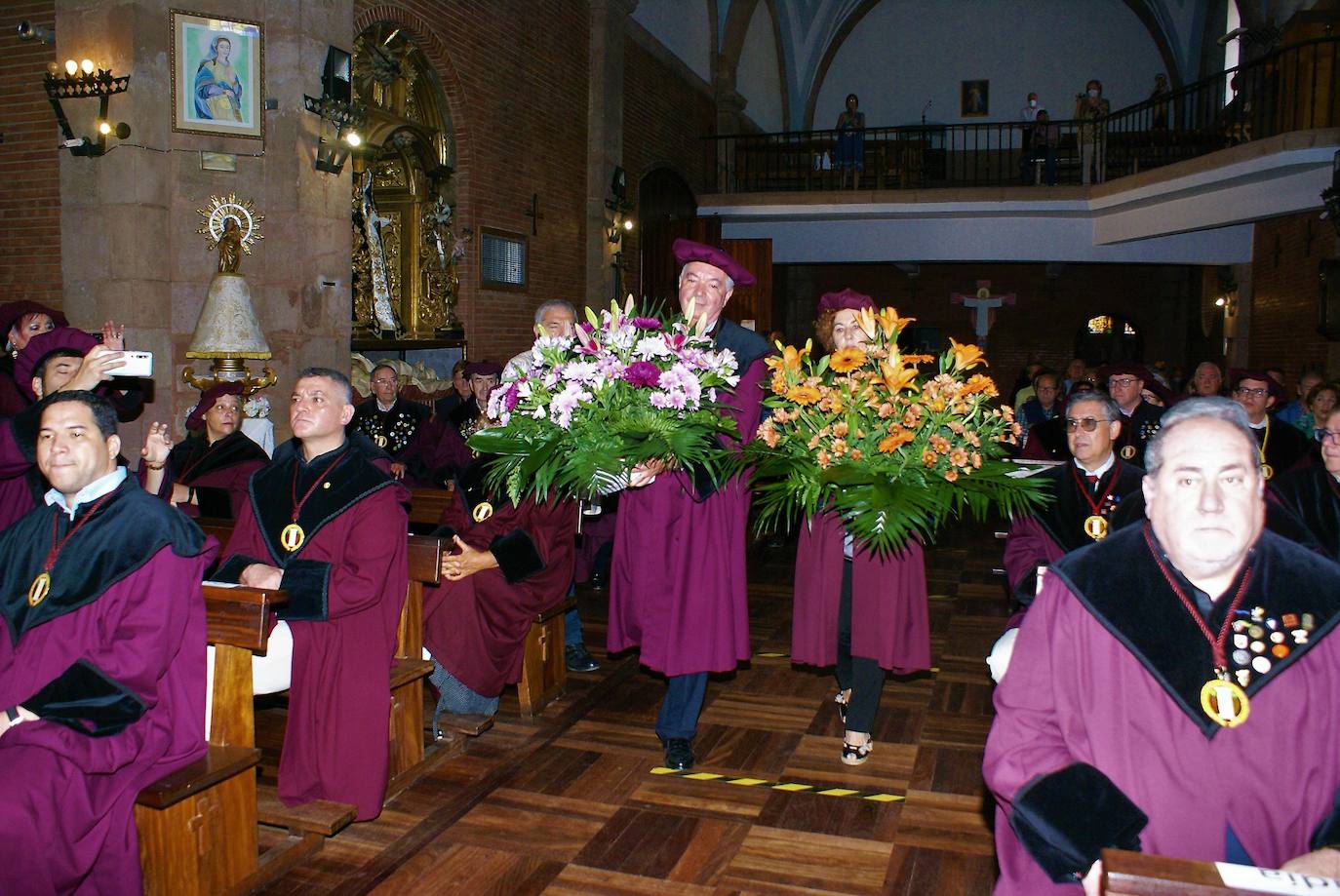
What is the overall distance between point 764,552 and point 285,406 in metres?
4.24

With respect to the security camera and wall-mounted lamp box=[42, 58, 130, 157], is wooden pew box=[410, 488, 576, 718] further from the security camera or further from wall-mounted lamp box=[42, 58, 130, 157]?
the security camera

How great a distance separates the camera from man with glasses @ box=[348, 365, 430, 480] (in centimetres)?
789

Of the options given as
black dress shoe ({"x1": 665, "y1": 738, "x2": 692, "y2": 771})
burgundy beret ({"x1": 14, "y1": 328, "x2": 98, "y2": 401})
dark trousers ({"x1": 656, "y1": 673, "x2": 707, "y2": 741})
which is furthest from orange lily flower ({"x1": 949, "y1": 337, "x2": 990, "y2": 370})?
burgundy beret ({"x1": 14, "y1": 328, "x2": 98, "y2": 401})

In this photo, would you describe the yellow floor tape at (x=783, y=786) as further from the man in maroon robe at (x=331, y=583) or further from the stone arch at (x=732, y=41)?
the stone arch at (x=732, y=41)

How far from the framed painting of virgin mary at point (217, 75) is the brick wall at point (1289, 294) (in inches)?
453

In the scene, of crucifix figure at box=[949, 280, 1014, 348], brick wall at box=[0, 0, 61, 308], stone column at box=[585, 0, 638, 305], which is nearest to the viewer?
brick wall at box=[0, 0, 61, 308]

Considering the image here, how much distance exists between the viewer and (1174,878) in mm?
1790

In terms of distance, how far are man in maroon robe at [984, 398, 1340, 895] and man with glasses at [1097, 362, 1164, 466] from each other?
5.33 meters

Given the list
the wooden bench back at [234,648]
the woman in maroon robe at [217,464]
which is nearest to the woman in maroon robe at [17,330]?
the woman in maroon robe at [217,464]

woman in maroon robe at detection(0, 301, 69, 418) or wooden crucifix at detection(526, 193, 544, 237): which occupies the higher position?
wooden crucifix at detection(526, 193, 544, 237)

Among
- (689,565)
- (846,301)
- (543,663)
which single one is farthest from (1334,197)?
(543,663)

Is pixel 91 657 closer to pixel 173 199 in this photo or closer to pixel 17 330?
pixel 17 330

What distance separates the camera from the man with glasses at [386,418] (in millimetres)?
7891

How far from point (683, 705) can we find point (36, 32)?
702 cm
